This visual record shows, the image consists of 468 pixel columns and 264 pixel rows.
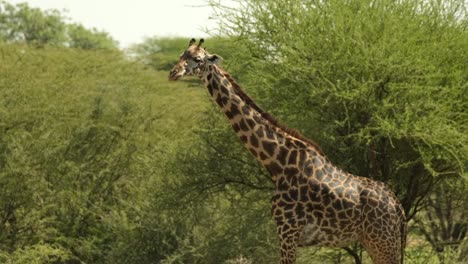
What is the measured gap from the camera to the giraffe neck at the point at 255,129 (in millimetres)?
10344

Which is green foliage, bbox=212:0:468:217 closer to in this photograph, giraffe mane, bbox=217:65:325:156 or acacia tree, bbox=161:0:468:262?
acacia tree, bbox=161:0:468:262

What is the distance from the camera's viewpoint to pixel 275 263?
17.2m

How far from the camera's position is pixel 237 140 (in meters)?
15.8

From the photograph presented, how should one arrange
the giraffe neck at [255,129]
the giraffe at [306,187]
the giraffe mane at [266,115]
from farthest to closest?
the giraffe mane at [266,115], the giraffe neck at [255,129], the giraffe at [306,187]

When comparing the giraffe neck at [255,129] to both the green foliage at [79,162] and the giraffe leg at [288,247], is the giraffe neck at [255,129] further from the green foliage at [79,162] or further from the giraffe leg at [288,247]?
the green foliage at [79,162]

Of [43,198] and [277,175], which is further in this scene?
[43,198]

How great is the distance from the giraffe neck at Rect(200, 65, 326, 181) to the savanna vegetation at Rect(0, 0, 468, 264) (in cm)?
224

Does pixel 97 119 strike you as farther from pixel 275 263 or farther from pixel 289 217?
pixel 289 217

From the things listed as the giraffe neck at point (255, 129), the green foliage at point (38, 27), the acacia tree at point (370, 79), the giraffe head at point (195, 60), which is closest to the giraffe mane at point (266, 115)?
the giraffe neck at point (255, 129)

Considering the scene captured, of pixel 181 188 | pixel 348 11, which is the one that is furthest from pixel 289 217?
pixel 181 188

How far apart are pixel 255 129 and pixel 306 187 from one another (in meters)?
0.83

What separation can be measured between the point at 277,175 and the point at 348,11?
3957 millimetres

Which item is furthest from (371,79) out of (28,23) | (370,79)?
(28,23)

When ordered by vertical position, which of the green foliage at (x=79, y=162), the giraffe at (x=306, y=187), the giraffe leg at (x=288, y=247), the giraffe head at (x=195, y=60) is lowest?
the green foliage at (x=79, y=162)
